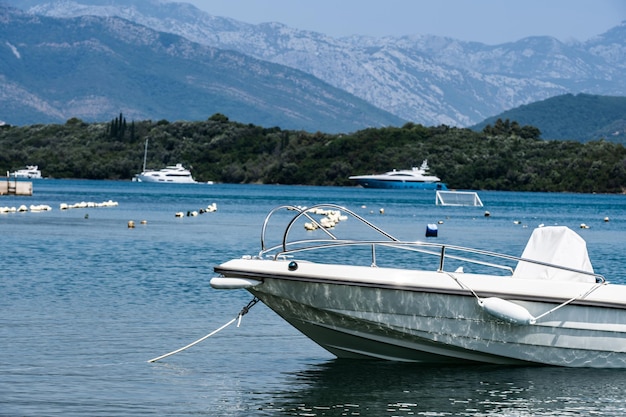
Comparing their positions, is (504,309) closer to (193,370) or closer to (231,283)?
(231,283)

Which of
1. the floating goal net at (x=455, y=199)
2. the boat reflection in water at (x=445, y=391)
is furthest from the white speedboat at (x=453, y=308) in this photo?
the floating goal net at (x=455, y=199)

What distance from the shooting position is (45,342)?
68.3 ft

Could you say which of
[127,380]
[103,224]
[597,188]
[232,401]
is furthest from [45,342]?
[597,188]

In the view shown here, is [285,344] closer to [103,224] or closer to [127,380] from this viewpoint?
[127,380]

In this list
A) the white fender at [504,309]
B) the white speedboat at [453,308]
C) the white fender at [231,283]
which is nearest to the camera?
the white fender at [504,309]

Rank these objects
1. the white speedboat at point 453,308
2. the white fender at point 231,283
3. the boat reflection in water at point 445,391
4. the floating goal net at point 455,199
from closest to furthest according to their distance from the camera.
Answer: the boat reflection in water at point 445,391, the white speedboat at point 453,308, the white fender at point 231,283, the floating goal net at point 455,199

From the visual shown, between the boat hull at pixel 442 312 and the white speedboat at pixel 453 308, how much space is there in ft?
0.05

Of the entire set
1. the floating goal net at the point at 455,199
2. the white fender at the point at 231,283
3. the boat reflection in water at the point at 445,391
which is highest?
the white fender at the point at 231,283

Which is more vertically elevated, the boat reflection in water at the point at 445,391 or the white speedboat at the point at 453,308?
the white speedboat at the point at 453,308

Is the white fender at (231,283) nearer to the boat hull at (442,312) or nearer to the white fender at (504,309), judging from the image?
the boat hull at (442,312)

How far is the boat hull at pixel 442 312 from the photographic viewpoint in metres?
17.6

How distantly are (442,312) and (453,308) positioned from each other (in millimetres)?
167

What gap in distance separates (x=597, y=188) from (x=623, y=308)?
17756cm

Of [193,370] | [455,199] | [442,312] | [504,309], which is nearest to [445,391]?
[442,312]
